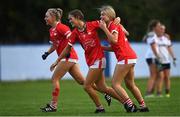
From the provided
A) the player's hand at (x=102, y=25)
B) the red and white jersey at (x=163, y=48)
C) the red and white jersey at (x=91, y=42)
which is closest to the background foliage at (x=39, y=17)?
the red and white jersey at (x=163, y=48)

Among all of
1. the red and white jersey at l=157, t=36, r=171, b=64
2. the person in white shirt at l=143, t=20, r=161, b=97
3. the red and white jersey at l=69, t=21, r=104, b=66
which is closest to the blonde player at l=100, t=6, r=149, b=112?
the red and white jersey at l=69, t=21, r=104, b=66

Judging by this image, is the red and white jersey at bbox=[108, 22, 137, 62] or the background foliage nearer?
the red and white jersey at bbox=[108, 22, 137, 62]

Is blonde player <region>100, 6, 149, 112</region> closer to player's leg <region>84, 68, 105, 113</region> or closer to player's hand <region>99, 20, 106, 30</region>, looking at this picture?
player's hand <region>99, 20, 106, 30</region>

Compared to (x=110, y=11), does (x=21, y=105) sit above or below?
below

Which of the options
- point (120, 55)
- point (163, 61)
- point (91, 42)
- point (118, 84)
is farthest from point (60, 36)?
point (163, 61)

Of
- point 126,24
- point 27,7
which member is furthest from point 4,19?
point 126,24

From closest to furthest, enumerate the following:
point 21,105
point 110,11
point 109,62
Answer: point 110,11 < point 21,105 < point 109,62

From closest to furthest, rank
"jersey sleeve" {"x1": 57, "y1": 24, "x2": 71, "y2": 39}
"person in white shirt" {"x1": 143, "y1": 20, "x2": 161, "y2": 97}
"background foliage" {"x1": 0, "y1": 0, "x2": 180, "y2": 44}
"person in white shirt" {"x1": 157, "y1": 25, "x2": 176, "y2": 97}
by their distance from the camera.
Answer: "jersey sleeve" {"x1": 57, "y1": 24, "x2": 71, "y2": 39} → "person in white shirt" {"x1": 143, "y1": 20, "x2": 161, "y2": 97} → "person in white shirt" {"x1": 157, "y1": 25, "x2": 176, "y2": 97} → "background foliage" {"x1": 0, "y1": 0, "x2": 180, "y2": 44}

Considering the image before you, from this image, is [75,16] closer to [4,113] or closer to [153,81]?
[4,113]

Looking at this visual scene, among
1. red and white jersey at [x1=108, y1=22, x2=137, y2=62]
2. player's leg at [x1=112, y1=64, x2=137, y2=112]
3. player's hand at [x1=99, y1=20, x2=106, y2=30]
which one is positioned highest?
player's hand at [x1=99, y1=20, x2=106, y2=30]

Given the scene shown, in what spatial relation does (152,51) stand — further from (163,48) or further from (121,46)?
(121,46)

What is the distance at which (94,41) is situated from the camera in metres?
15.9

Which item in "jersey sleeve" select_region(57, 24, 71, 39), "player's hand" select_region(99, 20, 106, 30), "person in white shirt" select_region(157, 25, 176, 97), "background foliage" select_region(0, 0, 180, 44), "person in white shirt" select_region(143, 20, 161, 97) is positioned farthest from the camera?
"background foliage" select_region(0, 0, 180, 44)

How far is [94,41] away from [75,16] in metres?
0.71
